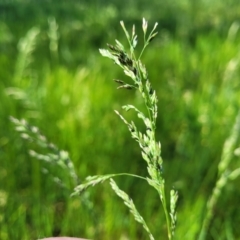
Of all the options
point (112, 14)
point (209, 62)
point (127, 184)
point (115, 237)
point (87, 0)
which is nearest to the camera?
point (115, 237)

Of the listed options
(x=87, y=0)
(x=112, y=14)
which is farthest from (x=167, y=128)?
(x=87, y=0)

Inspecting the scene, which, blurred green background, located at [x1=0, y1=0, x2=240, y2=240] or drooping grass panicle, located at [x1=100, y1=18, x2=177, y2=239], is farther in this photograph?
blurred green background, located at [x1=0, y1=0, x2=240, y2=240]

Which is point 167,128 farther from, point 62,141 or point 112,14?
point 112,14

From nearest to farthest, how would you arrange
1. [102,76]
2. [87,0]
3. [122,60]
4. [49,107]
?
[122,60] < [49,107] < [102,76] < [87,0]

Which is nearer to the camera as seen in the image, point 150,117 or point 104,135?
point 150,117

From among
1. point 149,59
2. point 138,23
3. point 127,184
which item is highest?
point 138,23

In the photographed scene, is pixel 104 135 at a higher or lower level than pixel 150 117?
higher

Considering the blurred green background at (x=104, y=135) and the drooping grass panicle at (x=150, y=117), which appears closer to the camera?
the drooping grass panicle at (x=150, y=117)

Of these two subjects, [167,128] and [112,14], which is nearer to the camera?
[167,128]
